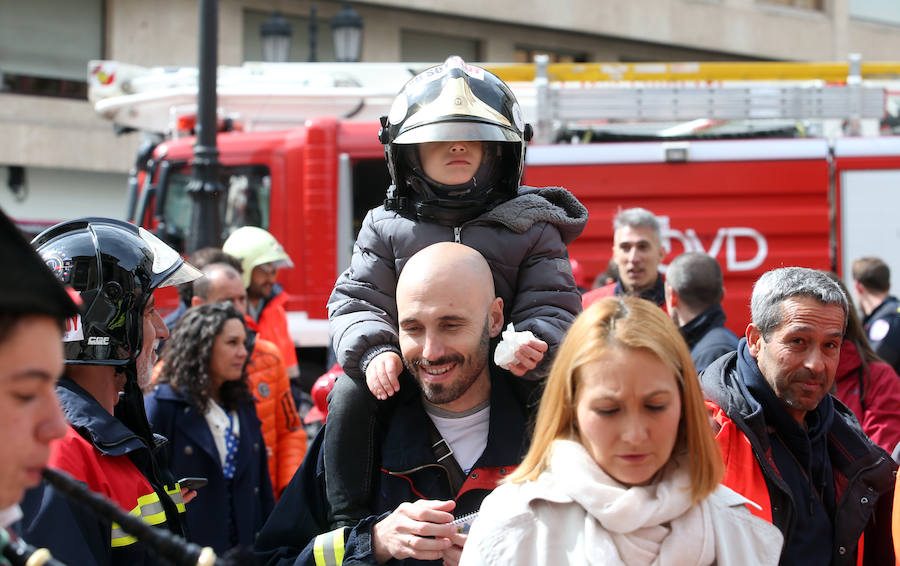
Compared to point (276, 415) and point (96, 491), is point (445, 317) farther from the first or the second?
point (276, 415)

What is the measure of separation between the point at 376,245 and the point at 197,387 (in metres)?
2.12

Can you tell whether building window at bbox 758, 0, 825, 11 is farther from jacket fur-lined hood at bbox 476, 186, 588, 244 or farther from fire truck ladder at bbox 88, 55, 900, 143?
jacket fur-lined hood at bbox 476, 186, 588, 244

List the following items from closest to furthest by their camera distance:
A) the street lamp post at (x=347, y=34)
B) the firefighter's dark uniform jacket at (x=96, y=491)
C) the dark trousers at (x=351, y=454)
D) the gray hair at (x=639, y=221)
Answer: the firefighter's dark uniform jacket at (x=96, y=491), the dark trousers at (x=351, y=454), the gray hair at (x=639, y=221), the street lamp post at (x=347, y=34)

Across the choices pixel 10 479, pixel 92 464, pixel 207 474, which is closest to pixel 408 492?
pixel 92 464

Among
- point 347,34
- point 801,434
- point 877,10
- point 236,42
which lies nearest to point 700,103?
point 347,34

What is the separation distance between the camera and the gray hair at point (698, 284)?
533cm

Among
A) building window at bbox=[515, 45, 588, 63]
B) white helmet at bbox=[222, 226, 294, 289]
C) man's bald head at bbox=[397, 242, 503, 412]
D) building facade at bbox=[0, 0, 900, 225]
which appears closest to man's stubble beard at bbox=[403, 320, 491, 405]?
man's bald head at bbox=[397, 242, 503, 412]

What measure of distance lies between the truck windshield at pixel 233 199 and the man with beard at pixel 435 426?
6.89m

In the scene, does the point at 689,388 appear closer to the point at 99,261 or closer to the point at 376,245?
the point at 376,245

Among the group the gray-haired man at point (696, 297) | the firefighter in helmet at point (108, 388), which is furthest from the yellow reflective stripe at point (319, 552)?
the gray-haired man at point (696, 297)

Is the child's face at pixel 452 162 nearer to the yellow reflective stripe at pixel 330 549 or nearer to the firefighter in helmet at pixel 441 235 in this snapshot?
the firefighter in helmet at pixel 441 235

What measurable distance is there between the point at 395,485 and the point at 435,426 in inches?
7.2

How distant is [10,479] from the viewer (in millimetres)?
1597

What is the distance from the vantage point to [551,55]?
76.0ft
